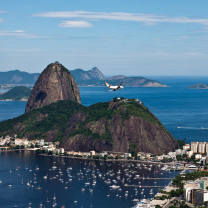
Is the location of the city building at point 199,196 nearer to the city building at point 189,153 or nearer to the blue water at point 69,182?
the blue water at point 69,182

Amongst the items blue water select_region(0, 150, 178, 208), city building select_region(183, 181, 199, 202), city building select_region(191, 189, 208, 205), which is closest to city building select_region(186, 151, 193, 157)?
blue water select_region(0, 150, 178, 208)

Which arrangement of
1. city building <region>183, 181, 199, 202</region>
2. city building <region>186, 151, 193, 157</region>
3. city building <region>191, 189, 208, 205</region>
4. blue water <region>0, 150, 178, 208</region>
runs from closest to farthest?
city building <region>191, 189, 208, 205</region> → city building <region>183, 181, 199, 202</region> → blue water <region>0, 150, 178, 208</region> → city building <region>186, 151, 193, 157</region>

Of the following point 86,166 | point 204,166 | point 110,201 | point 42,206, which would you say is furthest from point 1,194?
point 204,166

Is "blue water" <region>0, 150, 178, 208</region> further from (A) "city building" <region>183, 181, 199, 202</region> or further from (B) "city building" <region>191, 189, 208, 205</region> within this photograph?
(B) "city building" <region>191, 189, 208, 205</region>

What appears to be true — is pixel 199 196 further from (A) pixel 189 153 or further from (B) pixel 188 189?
(A) pixel 189 153

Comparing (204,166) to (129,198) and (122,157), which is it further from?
(129,198)

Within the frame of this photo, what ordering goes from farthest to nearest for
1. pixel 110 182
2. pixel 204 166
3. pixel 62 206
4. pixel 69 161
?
pixel 69 161
pixel 204 166
pixel 110 182
pixel 62 206

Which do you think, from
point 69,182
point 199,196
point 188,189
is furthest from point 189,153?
point 199,196

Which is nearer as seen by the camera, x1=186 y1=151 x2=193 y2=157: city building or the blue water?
the blue water

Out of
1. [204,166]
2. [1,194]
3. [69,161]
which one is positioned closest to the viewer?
[1,194]

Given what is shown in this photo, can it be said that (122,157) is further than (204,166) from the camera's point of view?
Yes

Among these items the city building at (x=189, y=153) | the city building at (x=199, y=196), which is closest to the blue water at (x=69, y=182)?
the city building at (x=199, y=196)
